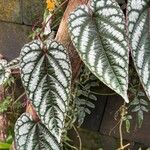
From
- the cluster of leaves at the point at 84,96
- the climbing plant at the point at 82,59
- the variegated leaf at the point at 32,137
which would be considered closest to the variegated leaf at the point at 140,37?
the climbing plant at the point at 82,59

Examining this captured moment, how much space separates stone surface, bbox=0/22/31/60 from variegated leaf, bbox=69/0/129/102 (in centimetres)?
81

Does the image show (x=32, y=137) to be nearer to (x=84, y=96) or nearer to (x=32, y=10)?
(x=84, y=96)

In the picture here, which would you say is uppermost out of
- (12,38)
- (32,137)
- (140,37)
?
(12,38)

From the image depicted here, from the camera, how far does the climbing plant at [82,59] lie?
0.88 m

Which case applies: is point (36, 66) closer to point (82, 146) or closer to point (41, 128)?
point (41, 128)

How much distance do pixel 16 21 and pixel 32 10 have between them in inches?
3.7

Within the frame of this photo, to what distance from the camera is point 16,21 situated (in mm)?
1731

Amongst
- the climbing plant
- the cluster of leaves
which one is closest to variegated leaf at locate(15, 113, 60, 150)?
the climbing plant

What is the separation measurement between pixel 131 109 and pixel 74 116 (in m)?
0.21

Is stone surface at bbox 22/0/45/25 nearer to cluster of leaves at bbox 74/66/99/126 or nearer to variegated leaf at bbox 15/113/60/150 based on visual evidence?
cluster of leaves at bbox 74/66/99/126

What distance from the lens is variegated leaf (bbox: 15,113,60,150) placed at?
1.11 metres

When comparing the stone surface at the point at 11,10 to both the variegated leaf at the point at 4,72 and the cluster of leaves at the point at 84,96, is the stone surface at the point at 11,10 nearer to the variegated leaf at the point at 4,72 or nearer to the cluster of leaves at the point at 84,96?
the cluster of leaves at the point at 84,96

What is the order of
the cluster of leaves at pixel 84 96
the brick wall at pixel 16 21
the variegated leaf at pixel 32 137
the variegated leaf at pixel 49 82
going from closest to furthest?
the variegated leaf at pixel 49 82, the variegated leaf at pixel 32 137, the cluster of leaves at pixel 84 96, the brick wall at pixel 16 21

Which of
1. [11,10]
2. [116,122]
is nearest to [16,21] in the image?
[11,10]
